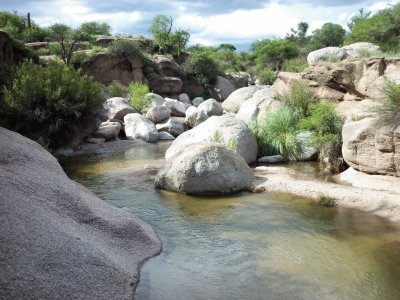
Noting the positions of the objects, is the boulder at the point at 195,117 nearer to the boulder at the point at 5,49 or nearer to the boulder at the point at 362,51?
the boulder at the point at 362,51

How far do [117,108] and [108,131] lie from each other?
304 centimetres

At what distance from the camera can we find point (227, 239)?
7.46 meters

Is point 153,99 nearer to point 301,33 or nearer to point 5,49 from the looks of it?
point 5,49

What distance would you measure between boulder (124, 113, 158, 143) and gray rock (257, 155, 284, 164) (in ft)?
23.9

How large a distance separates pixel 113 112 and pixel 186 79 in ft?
66.9

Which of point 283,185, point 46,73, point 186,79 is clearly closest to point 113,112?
point 46,73

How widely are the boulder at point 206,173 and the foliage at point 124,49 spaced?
2701cm

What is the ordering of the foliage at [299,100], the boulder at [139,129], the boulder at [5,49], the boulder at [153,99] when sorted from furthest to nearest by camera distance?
the boulder at [153,99] < the boulder at [5,49] < the boulder at [139,129] < the foliage at [299,100]

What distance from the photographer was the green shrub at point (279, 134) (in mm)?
13875

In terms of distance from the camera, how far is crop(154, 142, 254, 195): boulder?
33.7ft

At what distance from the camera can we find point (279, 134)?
14359 millimetres

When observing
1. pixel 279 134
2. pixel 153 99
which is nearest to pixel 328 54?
pixel 279 134

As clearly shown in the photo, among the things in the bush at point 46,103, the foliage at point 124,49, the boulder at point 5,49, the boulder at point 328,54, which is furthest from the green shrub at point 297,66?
the boulder at point 5,49

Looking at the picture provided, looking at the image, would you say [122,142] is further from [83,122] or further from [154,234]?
[154,234]
